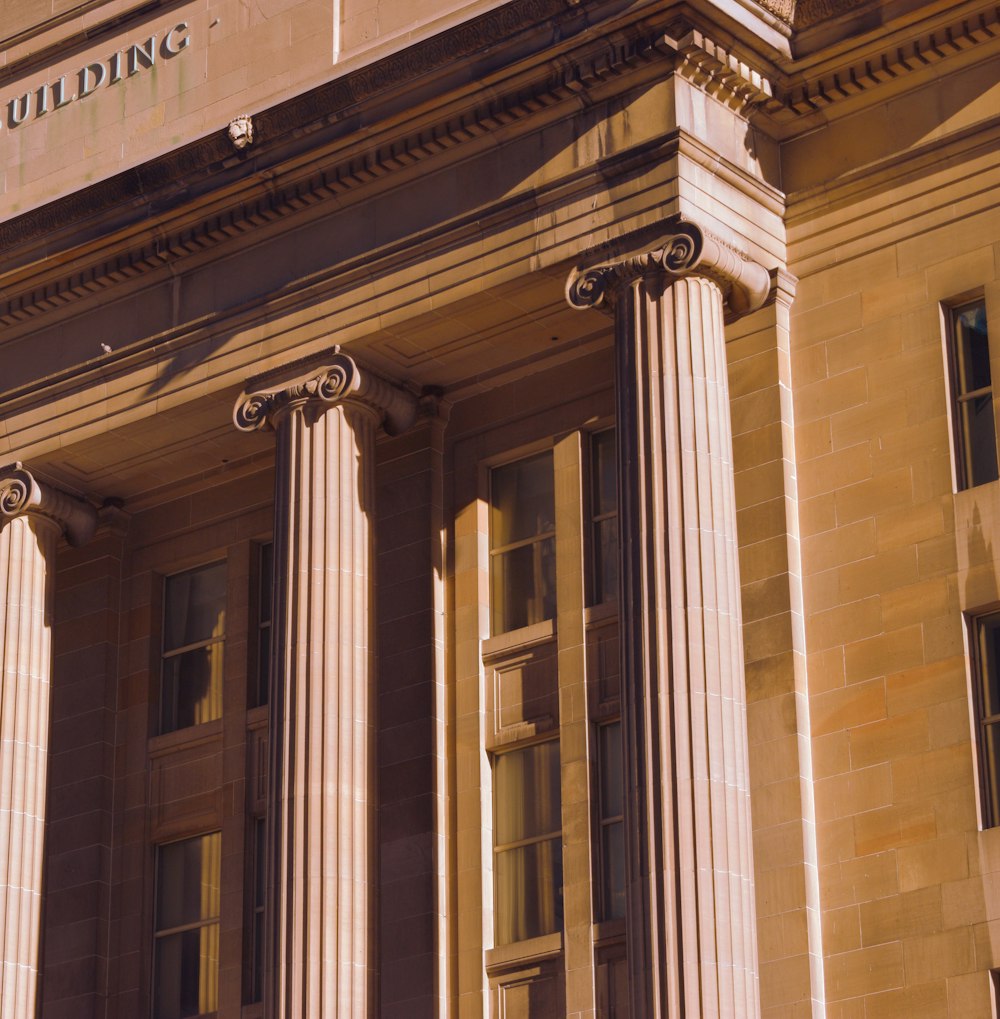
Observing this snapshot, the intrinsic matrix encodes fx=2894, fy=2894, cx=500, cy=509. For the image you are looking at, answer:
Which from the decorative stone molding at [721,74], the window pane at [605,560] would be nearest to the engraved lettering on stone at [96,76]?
the decorative stone molding at [721,74]

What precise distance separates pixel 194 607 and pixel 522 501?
236 inches

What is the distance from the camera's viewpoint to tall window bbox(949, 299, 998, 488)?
34594 millimetres

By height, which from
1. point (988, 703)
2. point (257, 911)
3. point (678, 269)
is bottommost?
point (257, 911)

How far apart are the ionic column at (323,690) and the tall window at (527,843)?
197cm

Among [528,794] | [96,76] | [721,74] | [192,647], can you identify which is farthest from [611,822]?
[96,76]

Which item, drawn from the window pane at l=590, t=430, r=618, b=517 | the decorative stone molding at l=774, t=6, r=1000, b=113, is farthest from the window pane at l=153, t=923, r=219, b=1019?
the decorative stone molding at l=774, t=6, r=1000, b=113

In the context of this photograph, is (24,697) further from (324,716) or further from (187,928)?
(324,716)

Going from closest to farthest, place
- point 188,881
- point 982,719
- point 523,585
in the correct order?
point 982,719, point 523,585, point 188,881

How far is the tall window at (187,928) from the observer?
39.9 meters

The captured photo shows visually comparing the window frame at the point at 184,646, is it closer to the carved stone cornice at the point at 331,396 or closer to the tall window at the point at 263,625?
the tall window at the point at 263,625

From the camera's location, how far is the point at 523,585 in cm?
3875

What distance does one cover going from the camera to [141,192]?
39.6m

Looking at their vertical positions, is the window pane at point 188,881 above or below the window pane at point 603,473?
below

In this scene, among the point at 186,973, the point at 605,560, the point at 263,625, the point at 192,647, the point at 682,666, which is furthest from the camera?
the point at 192,647
